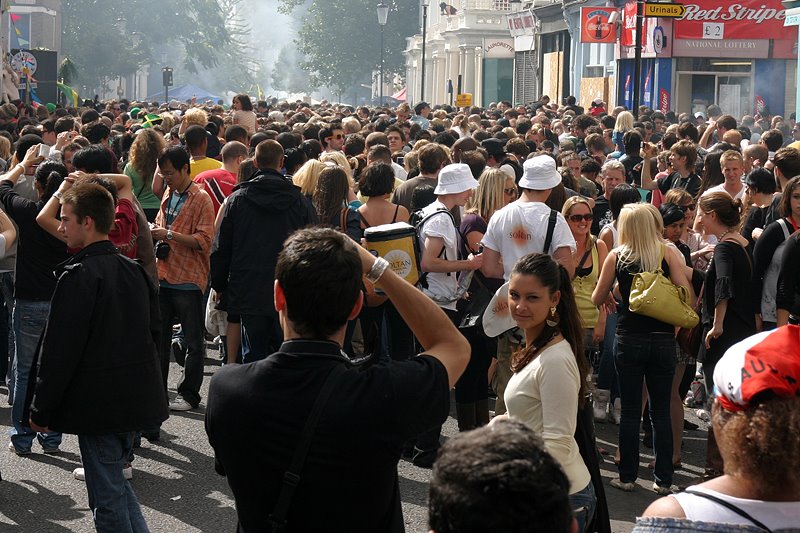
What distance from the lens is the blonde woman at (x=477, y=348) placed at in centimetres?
747

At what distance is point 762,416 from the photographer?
Result: 2.42 m

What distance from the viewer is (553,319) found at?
4758 millimetres

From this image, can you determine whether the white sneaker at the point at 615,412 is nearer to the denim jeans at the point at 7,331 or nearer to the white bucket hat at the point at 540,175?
the white bucket hat at the point at 540,175

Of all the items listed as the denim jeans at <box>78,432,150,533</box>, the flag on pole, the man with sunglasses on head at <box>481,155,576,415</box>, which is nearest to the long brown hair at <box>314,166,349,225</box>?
the man with sunglasses on head at <box>481,155,576,415</box>

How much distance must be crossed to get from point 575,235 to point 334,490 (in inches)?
197

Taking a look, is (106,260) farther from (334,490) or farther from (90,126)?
(90,126)

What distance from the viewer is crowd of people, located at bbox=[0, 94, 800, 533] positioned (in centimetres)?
247

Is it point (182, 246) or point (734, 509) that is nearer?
point (734, 509)

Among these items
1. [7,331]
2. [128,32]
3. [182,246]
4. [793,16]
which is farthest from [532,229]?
[128,32]

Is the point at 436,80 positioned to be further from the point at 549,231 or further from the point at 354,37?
the point at 549,231

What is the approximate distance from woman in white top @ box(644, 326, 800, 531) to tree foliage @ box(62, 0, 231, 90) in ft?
285

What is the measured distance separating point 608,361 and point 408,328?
1.63 m

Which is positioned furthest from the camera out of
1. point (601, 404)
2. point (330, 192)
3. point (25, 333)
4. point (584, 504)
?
point (601, 404)

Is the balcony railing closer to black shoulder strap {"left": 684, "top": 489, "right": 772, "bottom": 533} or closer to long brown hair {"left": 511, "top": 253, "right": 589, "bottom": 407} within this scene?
long brown hair {"left": 511, "top": 253, "right": 589, "bottom": 407}
